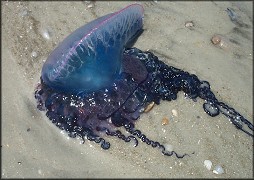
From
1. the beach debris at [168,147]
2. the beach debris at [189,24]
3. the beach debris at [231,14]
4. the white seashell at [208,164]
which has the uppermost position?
the beach debris at [231,14]

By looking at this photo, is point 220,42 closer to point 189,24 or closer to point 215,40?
point 215,40

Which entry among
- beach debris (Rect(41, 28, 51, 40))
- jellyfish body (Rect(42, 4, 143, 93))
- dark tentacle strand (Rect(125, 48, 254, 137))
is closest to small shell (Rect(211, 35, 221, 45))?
dark tentacle strand (Rect(125, 48, 254, 137))

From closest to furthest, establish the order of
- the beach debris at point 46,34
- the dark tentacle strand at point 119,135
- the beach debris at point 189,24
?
the dark tentacle strand at point 119,135 < the beach debris at point 46,34 < the beach debris at point 189,24

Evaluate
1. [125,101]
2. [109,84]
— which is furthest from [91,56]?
[125,101]

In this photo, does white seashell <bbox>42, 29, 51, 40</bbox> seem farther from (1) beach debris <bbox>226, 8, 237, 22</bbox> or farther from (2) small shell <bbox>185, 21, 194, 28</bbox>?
(1) beach debris <bbox>226, 8, 237, 22</bbox>

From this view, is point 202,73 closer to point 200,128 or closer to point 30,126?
point 200,128

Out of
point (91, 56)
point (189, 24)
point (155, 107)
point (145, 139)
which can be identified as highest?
point (91, 56)

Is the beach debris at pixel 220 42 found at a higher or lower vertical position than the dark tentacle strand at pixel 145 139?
higher

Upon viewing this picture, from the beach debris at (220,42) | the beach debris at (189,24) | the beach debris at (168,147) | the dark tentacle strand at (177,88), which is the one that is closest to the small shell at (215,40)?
the beach debris at (220,42)

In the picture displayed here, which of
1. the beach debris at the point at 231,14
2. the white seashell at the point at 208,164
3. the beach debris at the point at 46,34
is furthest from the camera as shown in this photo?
the beach debris at the point at 231,14

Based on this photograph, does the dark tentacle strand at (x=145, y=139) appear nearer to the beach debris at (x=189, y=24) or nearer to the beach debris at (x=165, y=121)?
the beach debris at (x=165, y=121)
